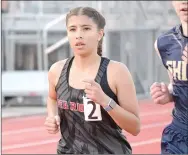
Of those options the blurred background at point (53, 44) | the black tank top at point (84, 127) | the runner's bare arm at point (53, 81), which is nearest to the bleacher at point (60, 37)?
the blurred background at point (53, 44)

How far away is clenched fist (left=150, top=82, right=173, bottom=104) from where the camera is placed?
355cm

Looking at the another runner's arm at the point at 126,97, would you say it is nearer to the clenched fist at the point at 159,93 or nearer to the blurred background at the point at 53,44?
the clenched fist at the point at 159,93

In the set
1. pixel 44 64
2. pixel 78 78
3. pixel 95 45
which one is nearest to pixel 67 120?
pixel 78 78

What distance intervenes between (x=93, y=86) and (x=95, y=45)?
366 mm

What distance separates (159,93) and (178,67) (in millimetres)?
195

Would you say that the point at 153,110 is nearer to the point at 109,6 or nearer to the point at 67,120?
the point at 109,6

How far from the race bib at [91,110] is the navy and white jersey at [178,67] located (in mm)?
579

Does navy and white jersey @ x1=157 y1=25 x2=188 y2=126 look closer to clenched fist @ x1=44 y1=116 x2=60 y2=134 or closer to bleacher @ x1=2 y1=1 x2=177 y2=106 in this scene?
clenched fist @ x1=44 y1=116 x2=60 y2=134

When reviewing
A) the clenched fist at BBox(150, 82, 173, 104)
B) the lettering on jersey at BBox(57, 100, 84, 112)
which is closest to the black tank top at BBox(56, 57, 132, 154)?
the lettering on jersey at BBox(57, 100, 84, 112)

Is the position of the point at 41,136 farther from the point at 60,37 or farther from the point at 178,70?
the point at 178,70

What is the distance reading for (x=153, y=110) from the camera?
13406 mm

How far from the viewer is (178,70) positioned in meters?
3.53

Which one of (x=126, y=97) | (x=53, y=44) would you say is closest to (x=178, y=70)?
(x=126, y=97)

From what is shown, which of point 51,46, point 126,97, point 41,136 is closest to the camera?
point 126,97
